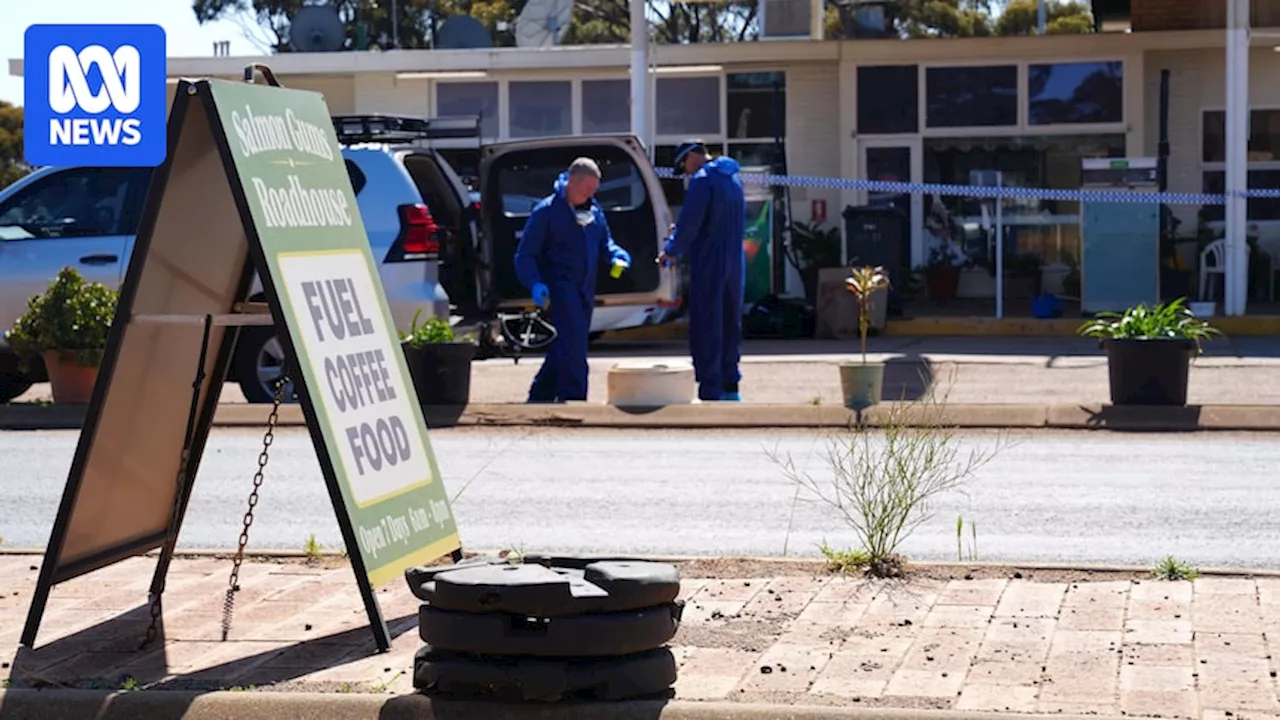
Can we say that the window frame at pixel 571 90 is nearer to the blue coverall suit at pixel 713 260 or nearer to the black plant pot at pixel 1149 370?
the blue coverall suit at pixel 713 260

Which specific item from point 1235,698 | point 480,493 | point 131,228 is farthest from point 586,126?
point 1235,698

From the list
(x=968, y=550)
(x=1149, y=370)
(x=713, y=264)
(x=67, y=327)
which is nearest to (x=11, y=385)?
(x=67, y=327)

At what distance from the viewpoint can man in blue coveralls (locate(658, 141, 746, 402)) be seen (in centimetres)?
1415

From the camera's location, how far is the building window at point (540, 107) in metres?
25.0

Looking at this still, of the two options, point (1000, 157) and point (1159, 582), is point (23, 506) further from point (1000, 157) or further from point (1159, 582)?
point (1000, 157)

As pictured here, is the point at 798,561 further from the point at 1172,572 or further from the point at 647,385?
the point at 647,385

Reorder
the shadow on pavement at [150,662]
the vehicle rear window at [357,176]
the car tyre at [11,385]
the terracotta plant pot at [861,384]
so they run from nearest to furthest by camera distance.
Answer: the shadow on pavement at [150,662] → the terracotta plant pot at [861,384] → the vehicle rear window at [357,176] → the car tyre at [11,385]

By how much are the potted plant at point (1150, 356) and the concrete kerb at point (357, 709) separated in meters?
7.92

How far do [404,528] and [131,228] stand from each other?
9009 millimetres

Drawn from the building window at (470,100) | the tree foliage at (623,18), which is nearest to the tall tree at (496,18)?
the tree foliage at (623,18)

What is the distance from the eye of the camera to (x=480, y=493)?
10422 millimetres

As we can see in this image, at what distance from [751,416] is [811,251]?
10.4 meters

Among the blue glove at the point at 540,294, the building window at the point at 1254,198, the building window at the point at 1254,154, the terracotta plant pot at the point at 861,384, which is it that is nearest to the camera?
the terracotta plant pot at the point at 861,384

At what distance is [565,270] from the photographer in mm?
13820
